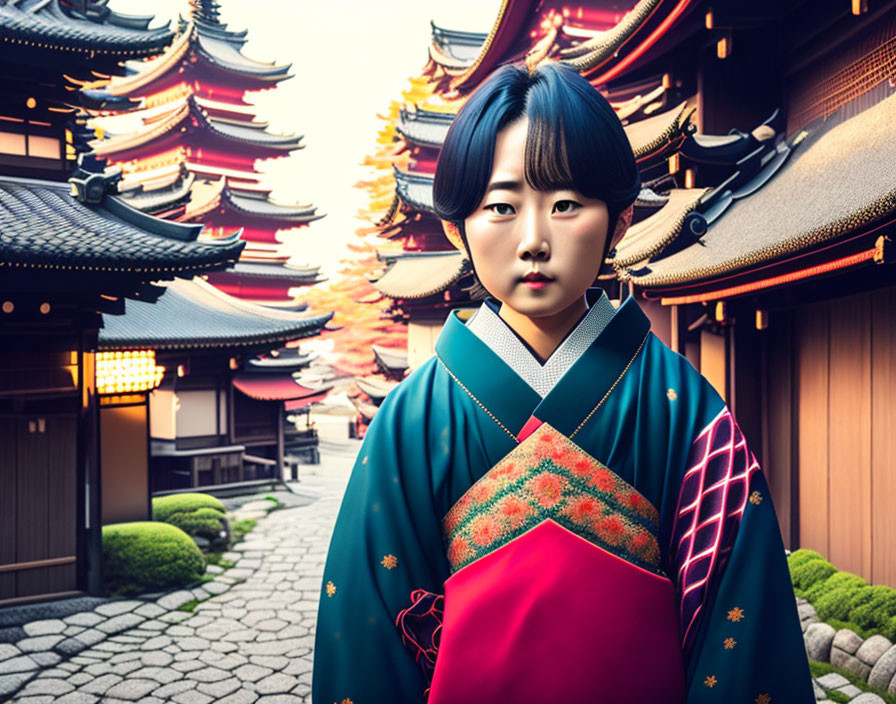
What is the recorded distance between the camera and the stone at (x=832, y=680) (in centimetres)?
491

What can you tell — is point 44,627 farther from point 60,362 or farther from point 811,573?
point 811,573

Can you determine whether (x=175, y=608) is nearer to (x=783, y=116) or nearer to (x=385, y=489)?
(x=385, y=489)

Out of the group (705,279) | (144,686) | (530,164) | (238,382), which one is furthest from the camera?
(238,382)

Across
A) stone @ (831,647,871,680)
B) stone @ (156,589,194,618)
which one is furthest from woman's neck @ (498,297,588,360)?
stone @ (156,589,194,618)

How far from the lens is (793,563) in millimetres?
6598

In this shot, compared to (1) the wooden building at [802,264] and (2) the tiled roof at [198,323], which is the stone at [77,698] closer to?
(2) the tiled roof at [198,323]

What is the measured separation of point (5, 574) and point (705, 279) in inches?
291

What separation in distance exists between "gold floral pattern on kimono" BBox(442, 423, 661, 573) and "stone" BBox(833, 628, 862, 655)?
14.4 ft

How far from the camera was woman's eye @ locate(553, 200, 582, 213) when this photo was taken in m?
1.76

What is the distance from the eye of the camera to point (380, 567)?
5.62 ft

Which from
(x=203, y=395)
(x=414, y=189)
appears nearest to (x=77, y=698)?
(x=203, y=395)

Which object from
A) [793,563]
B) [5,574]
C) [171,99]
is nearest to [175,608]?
[5,574]

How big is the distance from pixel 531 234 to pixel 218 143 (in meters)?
22.8

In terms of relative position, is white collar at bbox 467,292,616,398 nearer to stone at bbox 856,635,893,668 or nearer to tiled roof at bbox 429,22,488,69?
stone at bbox 856,635,893,668
